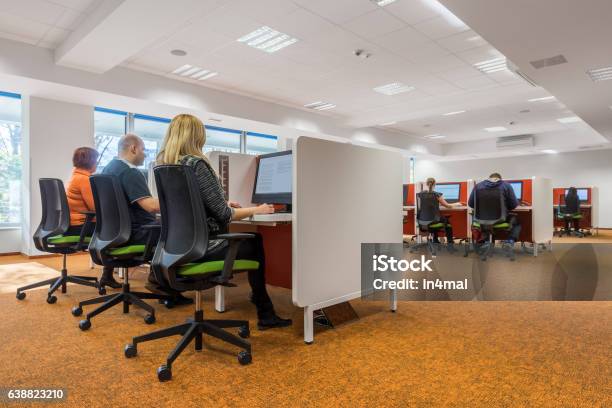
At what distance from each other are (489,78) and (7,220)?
24.8 feet

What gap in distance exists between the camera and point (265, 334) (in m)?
2.28

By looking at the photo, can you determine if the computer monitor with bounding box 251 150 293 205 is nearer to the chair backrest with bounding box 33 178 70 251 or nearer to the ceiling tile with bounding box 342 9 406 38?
the chair backrest with bounding box 33 178 70 251

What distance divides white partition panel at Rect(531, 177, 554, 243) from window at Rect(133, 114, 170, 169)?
238 inches

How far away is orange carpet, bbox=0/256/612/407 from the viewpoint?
1.56 m

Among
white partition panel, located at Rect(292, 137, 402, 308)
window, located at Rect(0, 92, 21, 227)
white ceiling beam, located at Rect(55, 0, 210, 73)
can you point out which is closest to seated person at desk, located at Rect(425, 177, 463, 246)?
white partition panel, located at Rect(292, 137, 402, 308)

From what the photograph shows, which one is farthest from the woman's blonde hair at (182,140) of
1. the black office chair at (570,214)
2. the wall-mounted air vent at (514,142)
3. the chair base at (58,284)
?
the wall-mounted air vent at (514,142)

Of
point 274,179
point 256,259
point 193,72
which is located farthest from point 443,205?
point 256,259

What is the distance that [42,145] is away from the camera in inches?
222

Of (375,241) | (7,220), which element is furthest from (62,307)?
(7,220)

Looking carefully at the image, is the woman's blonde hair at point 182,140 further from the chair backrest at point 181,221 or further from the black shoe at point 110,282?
the black shoe at point 110,282

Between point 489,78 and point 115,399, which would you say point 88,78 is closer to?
point 115,399

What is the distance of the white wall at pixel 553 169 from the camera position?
1164cm

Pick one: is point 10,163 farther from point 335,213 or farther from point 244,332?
point 335,213

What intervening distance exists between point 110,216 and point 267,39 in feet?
10.3
